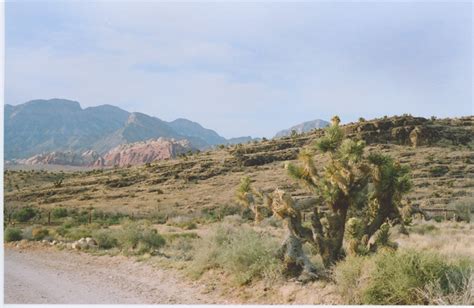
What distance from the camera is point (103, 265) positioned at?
11.3 m

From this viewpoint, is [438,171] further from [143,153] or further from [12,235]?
[143,153]

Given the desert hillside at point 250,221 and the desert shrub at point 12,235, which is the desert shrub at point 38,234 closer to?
the desert hillside at point 250,221

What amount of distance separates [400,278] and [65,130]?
157650 mm

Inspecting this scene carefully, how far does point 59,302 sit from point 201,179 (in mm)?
30045

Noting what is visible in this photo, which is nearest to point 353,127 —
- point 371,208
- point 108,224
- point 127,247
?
point 108,224

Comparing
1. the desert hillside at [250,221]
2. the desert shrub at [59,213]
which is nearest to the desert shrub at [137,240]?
the desert hillside at [250,221]

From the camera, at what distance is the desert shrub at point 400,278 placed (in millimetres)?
6117

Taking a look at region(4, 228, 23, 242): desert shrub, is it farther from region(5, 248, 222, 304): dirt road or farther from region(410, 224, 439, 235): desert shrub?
region(410, 224, 439, 235): desert shrub

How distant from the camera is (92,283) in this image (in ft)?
29.8

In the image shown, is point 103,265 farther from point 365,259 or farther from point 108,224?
point 108,224

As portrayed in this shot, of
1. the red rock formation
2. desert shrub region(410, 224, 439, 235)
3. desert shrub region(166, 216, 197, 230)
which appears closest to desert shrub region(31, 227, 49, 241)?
desert shrub region(166, 216, 197, 230)

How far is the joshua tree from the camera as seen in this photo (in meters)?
7.57

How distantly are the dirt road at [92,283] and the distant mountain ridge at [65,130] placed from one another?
99.1 m

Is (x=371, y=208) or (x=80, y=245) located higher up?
(x=371, y=208)
